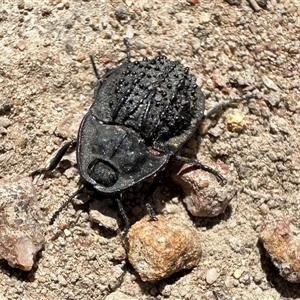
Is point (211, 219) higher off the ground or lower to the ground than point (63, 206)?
lower

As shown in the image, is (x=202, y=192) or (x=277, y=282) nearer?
(x=202, y=192)

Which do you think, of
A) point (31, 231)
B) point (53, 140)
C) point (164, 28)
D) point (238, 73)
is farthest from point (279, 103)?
point (31, 231)

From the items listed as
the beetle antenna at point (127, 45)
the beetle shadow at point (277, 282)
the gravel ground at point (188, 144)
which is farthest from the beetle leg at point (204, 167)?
the beetle antenna at point (127, 45)

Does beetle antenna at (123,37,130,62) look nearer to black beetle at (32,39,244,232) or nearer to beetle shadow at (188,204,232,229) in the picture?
black beetle at (32,39,244,232)

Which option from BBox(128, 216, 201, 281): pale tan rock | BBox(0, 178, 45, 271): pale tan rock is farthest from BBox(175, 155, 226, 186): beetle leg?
BBox(0, 178, 45, 271): pale tan rock

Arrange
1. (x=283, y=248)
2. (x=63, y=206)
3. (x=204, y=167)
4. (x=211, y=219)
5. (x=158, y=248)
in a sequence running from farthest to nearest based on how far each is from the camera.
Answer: (x=211, y=219) < (x=204, y=167) < (x=283, y=248) < (x=63, y=206) < (x=158, y=248)

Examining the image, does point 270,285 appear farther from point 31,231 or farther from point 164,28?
point 164,28

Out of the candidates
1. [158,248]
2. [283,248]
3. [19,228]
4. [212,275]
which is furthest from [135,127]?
[283,248]

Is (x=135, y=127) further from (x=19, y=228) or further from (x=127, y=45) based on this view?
(x=19, y=228)
